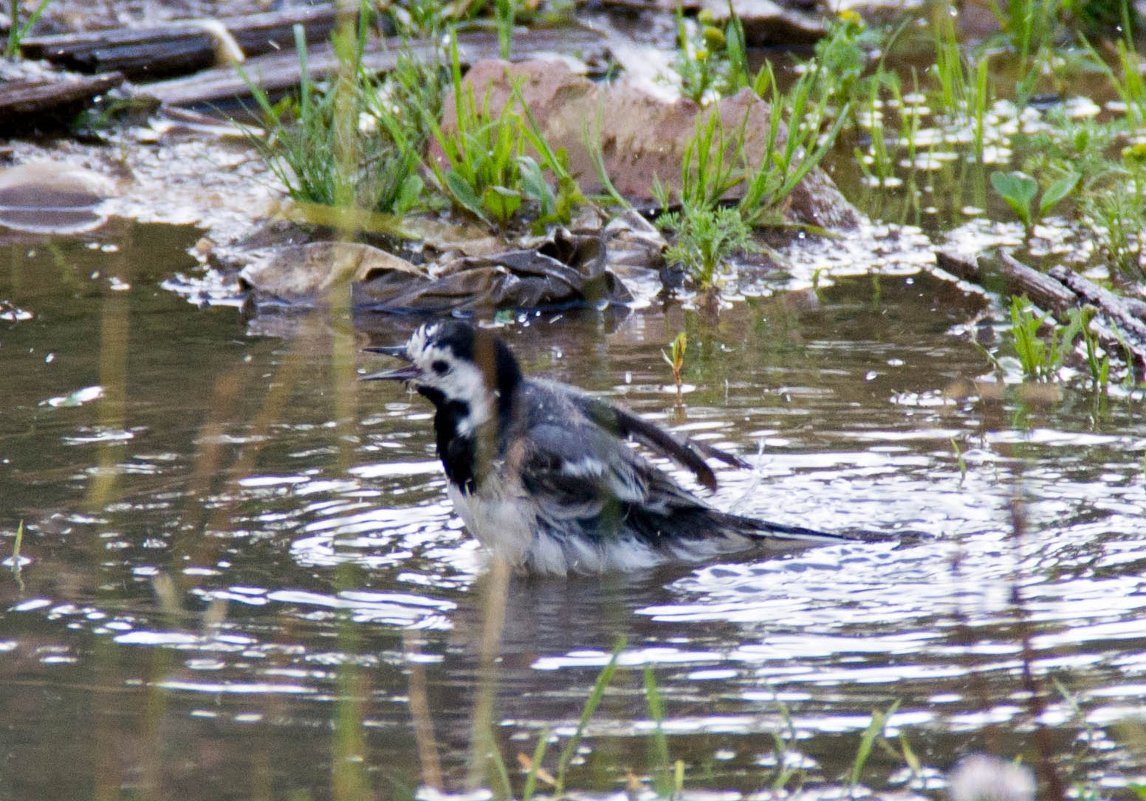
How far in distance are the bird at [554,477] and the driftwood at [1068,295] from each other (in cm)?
202

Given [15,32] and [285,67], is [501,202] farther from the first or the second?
[15,32]

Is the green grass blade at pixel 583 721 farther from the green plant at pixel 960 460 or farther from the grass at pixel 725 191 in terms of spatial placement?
the grass at pixel 725 191

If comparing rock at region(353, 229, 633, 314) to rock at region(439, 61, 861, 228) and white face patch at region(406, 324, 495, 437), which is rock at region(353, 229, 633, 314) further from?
white face patch at region(406, 324, 495, 437)

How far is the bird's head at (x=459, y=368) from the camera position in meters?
4.92

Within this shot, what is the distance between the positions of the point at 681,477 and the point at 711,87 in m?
4.81

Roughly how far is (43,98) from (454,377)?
5498 mm

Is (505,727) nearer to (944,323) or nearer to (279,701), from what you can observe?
(279,701)

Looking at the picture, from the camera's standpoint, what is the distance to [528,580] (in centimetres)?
485

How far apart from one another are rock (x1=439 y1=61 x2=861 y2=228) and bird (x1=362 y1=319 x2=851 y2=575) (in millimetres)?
3340

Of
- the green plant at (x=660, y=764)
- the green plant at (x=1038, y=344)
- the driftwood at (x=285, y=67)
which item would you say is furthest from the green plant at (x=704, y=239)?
the green plant at (x=660, y=764)

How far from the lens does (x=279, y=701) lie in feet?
12.1

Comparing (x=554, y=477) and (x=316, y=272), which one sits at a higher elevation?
(x=316, y=272)

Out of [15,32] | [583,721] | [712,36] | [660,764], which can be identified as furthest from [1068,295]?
[15,32]

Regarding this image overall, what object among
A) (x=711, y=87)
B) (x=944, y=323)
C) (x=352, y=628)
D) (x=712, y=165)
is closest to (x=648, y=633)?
(x=352, y=628)
